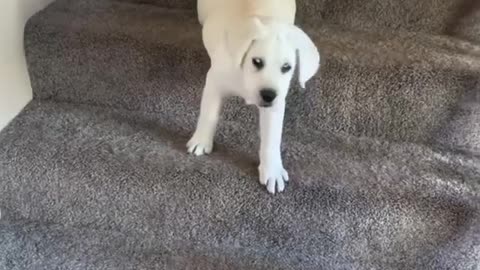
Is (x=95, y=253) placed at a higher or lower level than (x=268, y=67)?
lower

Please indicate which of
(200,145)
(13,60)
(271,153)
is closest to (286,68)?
(271,153)

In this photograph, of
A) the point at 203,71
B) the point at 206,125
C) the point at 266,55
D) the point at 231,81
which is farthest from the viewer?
the point at 203,71

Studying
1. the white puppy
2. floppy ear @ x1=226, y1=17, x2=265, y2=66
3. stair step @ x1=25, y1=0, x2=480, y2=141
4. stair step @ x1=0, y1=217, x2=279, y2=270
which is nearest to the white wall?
stair step @ x1=25, y1=0, x2=480, y2=141

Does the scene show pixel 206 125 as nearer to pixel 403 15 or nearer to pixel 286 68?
pixel 286 68

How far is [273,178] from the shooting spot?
4.14ft

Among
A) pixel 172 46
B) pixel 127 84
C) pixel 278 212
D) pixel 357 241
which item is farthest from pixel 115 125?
pixel 357 241

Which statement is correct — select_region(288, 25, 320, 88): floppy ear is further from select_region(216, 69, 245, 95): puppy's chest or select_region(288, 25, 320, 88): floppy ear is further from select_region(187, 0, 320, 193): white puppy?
select_region(216, 69, 245, 95): puppy's chest

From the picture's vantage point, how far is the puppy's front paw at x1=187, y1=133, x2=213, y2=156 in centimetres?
135

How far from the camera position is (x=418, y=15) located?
1550 mm

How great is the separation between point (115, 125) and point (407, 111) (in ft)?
2.16

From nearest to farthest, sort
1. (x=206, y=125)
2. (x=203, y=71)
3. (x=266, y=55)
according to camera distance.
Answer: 1. (x=266, y=55)
2. (x=206, y=125)
3. (x=203, y=71)

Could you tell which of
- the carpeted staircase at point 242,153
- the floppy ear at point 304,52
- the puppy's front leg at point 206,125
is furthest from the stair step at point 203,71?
the floppy ear at point 304,52

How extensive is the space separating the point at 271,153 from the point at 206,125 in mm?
169

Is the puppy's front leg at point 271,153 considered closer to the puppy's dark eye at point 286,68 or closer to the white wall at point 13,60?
the puppy's dark eye at point 286,68
